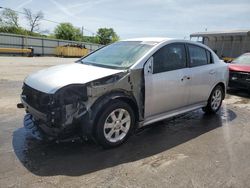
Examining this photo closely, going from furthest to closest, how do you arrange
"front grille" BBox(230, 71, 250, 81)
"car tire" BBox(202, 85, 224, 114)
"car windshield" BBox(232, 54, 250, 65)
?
"car windshield" BBox(232, 54, 250, 65) < "front grille" BBox(230, 71, 250, 81) < "car tire" BBox(202, 85, 224, 114)

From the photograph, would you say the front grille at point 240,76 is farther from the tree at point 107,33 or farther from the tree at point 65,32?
the tree at point 107,33

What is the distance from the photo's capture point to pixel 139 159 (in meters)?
3.80

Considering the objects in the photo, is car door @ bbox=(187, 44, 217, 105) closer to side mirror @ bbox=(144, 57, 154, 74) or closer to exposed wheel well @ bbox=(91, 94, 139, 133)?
side mirror @ bbox=(144, 57, 154, 74)

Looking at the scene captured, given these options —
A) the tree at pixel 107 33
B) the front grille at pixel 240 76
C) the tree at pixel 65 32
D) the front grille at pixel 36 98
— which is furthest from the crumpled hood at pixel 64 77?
the tree at pixel 107 33

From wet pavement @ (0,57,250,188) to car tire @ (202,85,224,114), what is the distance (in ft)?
2.94

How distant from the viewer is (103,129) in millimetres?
3877

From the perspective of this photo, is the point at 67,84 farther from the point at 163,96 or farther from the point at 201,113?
the point at 201,113

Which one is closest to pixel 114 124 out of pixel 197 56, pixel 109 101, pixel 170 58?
pixel 109 101

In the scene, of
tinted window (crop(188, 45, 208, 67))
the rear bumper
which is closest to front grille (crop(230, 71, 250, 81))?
tinted window (crop(188, 45, 208, 67))

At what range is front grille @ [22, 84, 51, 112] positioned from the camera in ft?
11.9

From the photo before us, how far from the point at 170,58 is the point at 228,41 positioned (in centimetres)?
1355

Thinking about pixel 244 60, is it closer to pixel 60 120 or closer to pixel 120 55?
pixel 120 55

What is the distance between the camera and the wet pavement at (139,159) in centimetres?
320

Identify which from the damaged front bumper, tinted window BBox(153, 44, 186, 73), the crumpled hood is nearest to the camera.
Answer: the damaged front bumper
